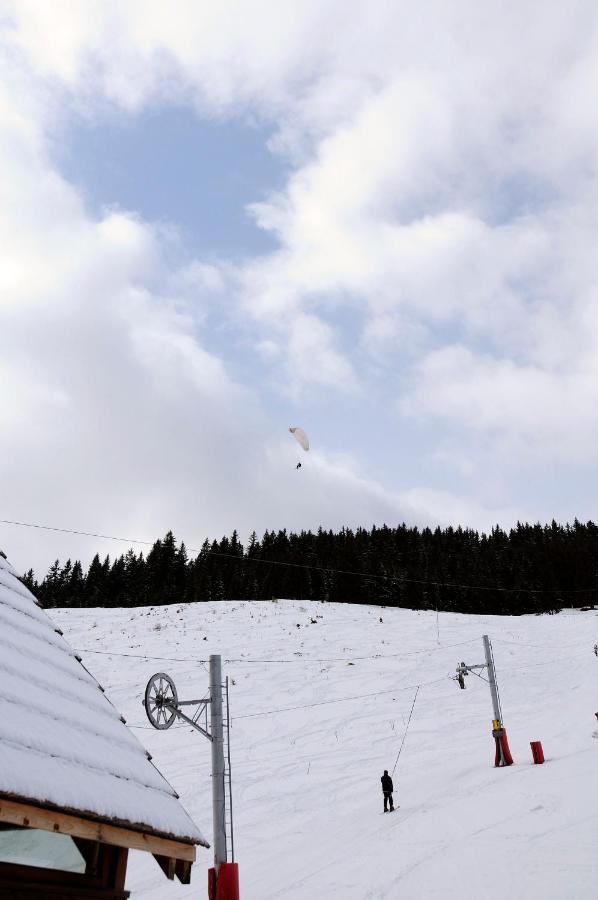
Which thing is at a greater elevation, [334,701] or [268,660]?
[268,660]

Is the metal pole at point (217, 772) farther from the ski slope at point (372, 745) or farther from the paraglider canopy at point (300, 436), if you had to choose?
the paraglider canopy at point (300, 436)

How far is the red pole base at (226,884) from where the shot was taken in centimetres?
1078


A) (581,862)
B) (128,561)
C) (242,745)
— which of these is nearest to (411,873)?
(581,862)

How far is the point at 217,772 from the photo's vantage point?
12312 millimetres

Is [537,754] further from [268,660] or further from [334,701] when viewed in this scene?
[268,660]

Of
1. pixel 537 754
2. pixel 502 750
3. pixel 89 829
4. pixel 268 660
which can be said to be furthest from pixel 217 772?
pixel 268 660

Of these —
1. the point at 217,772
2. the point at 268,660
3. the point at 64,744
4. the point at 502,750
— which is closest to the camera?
the point at 64,744

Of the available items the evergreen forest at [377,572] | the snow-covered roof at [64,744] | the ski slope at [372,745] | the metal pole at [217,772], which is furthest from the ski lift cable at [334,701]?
the evergreen forest at [377,572]

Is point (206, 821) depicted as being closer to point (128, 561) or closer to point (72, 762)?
point (72, 762)

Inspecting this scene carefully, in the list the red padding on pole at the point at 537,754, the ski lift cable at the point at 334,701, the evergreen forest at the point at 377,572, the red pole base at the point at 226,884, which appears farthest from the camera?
the evergreen forest at the point at 377,572

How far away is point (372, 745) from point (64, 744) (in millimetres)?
21656

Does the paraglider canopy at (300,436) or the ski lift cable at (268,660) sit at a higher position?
the paraglider canopy at (300,436)

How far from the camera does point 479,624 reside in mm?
43969

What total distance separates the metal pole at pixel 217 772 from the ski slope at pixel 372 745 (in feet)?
3.45
